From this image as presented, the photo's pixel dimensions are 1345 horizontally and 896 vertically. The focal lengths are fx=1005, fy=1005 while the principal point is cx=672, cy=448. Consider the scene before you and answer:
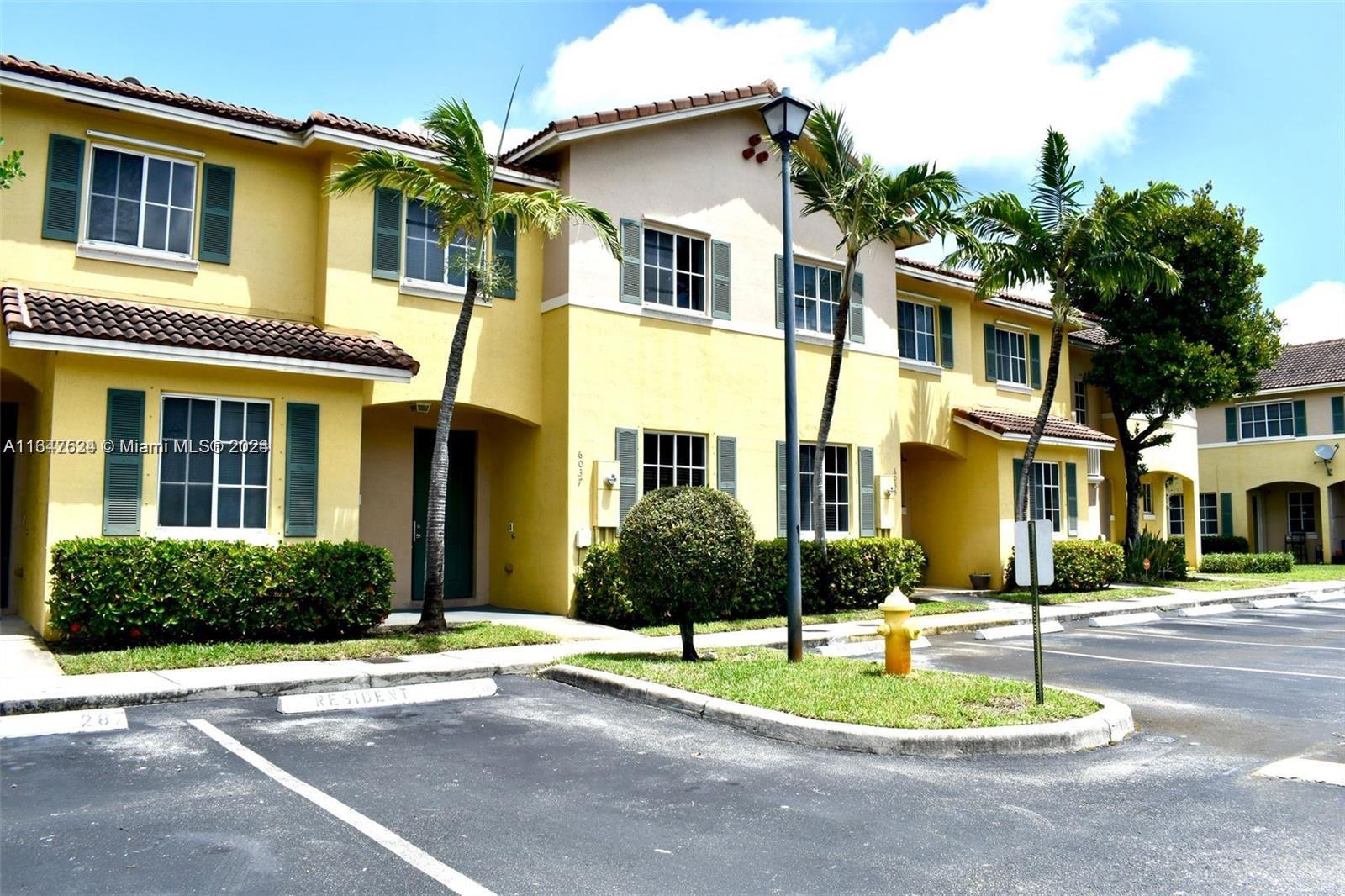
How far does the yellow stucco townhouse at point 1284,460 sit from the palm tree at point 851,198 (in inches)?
908

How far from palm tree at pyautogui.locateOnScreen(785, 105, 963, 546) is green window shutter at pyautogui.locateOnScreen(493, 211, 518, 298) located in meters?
5.15

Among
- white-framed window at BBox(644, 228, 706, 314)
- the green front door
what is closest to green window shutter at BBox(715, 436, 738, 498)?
white-framed window at BBox(644, 228, 706, 314)

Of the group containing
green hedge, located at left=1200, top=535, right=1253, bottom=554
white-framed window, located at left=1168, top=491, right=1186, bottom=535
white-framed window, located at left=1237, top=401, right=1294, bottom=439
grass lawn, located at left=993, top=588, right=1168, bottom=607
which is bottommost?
grass lawn, located at left=993, top=588, right=1168, bottom=607

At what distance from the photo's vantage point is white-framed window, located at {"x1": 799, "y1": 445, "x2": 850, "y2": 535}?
18.6m

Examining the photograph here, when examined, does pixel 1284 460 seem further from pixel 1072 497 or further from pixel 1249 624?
pixel 1249 624

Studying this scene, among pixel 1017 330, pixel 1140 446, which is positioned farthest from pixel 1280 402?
pixel 1017 330

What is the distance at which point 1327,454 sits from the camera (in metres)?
33.3

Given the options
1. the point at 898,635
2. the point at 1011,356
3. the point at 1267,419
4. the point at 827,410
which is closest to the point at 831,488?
the point at 827,410

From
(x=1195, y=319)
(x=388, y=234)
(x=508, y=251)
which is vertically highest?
(x=1195, y=319)

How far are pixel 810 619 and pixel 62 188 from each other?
12.4 meters

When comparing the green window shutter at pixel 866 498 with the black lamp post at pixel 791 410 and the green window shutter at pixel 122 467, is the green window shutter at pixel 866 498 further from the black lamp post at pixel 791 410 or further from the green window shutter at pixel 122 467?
the green window shutter at pixel 122 467

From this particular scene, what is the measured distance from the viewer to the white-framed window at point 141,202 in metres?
13.2

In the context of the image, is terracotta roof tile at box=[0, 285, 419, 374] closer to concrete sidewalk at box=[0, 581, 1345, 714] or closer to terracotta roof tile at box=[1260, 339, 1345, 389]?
concrete sidewalk at box=[0, 581, 1345, 714]

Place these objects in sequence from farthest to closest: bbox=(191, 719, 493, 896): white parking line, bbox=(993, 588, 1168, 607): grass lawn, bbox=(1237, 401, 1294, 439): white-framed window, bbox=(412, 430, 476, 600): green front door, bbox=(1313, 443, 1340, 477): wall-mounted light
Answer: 1. bbox=(1237, 401, 1294, 439): white-framed window
2. bbox=(1313, 443, 1340, 477): wall-mounted light
3. bbox=(993, 588, 1168, 607): grass lawn
4. bbox=(412, 430, 476, 600): green front door
5. bbox=(191, 719, 493, 896): white parking line
